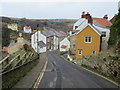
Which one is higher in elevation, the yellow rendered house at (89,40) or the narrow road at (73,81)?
the yellow rendered house at (89,40)

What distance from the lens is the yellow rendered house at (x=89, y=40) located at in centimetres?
3288

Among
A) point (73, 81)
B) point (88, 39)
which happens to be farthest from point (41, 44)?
point (73, 81)

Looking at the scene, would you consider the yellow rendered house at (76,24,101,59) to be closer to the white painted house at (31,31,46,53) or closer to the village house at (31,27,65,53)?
the white painted house at (31,31,46,53)

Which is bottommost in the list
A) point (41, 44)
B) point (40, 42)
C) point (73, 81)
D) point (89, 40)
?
point (73, 81)

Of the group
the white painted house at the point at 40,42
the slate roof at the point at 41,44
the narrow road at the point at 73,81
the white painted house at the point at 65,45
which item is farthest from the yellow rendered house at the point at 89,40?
the white painted house at the point at 40,42

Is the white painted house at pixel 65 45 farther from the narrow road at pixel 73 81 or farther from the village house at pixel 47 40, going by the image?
the narrow road at pixel 73 81

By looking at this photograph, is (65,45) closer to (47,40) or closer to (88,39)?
(47,40)

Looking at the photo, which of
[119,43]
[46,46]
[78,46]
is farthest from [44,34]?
[119,43]

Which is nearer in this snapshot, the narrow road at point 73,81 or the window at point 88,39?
the narrow road at point 73,81

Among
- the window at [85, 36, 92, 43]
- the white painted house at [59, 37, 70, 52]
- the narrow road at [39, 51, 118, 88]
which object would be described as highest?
the window at [85, 36, 92, 43]

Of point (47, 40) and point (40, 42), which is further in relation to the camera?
point (47, 40)

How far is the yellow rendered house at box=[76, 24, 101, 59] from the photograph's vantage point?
32.9 m

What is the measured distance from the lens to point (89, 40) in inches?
1325

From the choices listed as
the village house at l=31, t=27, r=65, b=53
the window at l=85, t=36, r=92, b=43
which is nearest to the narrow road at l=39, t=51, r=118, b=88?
the window at l=85, t=36, r=92, b=43
